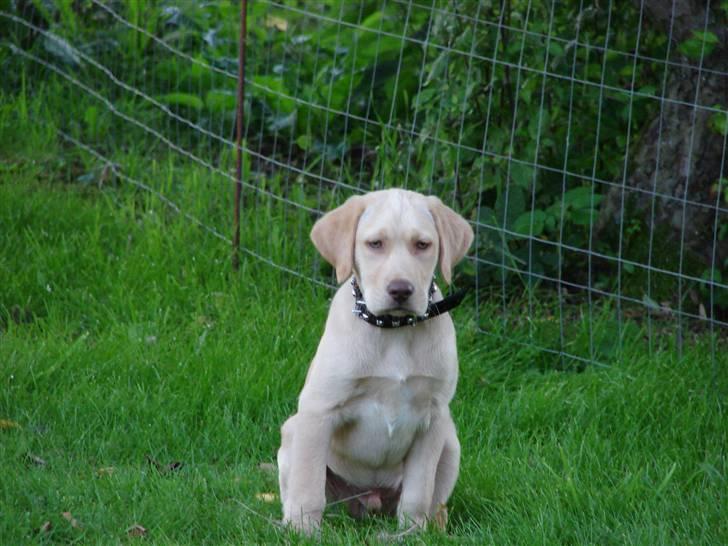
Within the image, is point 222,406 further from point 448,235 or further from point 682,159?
point 682,159

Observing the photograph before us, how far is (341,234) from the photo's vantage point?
396cm

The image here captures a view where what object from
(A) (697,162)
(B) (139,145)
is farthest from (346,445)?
(B) (139,145)

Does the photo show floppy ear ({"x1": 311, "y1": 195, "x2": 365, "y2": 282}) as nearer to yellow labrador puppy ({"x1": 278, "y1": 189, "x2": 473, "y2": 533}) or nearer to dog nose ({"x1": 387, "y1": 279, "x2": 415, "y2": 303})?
yellow labrador puppy ({"x1": 278, "y1": 189, "x2": 473, "y2": 533})

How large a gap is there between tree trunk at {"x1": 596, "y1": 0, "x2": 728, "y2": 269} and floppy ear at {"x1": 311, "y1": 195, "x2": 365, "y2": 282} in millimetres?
2216

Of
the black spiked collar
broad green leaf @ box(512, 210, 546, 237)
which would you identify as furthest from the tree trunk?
the black spiked collar

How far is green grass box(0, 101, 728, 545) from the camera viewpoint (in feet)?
13.4

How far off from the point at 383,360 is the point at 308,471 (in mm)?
430

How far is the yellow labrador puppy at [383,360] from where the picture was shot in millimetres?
3891

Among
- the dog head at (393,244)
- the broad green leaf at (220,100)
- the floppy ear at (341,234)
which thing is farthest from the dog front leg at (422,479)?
the broad green leaf at (220,100)

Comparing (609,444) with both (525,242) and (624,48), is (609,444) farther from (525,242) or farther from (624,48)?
(624,48)

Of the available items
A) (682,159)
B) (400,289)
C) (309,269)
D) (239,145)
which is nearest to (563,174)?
(682,159)

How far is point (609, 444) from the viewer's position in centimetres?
470

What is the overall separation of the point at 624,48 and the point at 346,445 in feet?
9.59

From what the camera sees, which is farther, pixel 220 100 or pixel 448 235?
pixel 220 100
